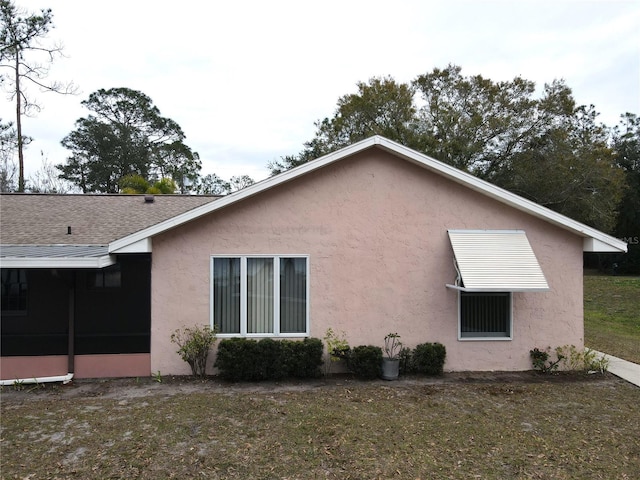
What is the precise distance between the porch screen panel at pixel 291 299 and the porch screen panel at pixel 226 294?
102 cm

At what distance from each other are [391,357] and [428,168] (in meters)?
4.41

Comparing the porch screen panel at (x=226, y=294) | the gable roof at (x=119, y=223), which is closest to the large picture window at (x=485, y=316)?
the gable roof at (x=119, y=223)

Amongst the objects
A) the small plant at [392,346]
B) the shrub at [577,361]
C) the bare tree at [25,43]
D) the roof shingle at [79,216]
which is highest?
the bare tree at [25,43]

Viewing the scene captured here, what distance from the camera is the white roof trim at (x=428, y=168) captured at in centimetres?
914

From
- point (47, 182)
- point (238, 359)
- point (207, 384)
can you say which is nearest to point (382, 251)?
point (238, 359)

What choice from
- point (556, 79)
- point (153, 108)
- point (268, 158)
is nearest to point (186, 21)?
point (268, 158)

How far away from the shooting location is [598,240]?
9.73 metres

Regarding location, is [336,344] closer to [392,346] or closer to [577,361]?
[392,346]

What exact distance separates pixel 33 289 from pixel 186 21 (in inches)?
361

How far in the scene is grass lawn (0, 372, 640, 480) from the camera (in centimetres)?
549

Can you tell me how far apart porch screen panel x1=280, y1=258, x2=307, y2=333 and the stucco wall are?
0.72 ft

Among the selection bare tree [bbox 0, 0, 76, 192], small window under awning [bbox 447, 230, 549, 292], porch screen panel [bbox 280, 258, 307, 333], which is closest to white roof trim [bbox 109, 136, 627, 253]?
small window under awning [bbox 447, 230, 549, 292]

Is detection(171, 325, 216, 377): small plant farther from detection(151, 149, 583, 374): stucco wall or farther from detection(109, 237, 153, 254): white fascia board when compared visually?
detection(109, 237, 153, 254): white fascia board

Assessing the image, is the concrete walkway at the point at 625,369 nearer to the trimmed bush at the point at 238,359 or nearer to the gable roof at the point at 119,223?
the gable roof at the point at 119,223
